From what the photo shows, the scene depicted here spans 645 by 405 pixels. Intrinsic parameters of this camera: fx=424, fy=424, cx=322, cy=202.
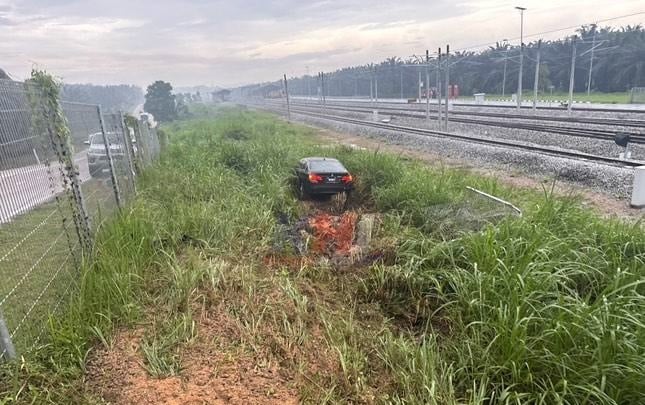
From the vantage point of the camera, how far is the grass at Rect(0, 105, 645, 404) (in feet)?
11.1

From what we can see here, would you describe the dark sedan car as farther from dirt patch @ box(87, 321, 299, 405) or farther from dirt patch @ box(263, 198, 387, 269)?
dirt patch @ box(87, 321, 299, 405)

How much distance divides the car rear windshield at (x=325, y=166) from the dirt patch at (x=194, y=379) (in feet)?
25.1

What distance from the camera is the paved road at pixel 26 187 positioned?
331 cm

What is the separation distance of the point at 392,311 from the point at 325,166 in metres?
6.68

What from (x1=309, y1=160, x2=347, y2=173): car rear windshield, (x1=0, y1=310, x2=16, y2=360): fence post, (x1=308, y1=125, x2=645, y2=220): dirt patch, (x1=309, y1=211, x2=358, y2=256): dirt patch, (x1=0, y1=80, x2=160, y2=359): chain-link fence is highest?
(x1=0, y1=80, x2=160, y2=359): chain-link fence

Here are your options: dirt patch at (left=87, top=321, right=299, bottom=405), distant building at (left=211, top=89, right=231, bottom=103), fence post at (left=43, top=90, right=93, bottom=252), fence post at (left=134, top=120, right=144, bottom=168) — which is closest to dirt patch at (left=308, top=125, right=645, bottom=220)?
dirt patch at (left=87, top=321, right=299, bottom=405)

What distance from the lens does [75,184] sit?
494cm

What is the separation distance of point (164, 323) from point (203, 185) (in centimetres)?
614

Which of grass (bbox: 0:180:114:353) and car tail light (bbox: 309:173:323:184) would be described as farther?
car tail light (bbox: 309:173:323:184)

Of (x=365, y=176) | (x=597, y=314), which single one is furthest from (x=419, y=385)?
(x=365, y=176)

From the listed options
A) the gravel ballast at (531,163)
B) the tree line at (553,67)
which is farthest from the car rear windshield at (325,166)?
the tree line at (553,67)

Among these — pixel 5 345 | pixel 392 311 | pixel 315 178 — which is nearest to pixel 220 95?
pixel 315 178

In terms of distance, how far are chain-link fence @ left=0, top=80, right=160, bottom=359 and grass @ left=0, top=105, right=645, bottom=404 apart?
248mm

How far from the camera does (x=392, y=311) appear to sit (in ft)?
16.9
